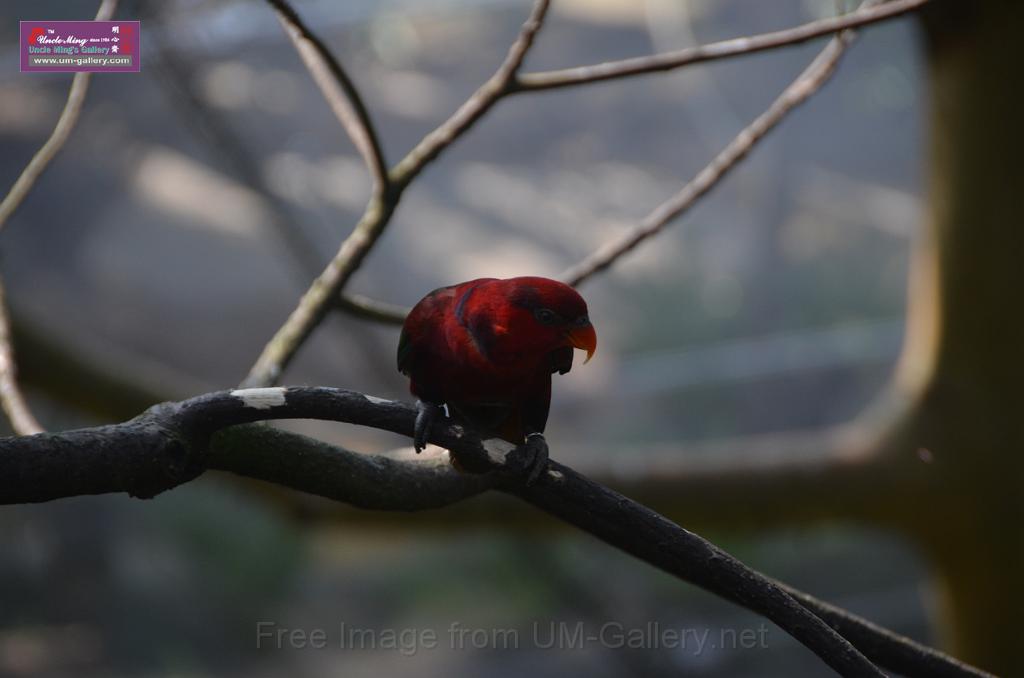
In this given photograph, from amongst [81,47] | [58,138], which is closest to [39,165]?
[58,138]

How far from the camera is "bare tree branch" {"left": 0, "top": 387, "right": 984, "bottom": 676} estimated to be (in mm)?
452

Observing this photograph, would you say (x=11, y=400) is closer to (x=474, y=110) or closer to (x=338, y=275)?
(x=338, y=275)

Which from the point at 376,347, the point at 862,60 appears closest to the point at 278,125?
the point at 376,347

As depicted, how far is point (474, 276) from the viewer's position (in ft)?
7.53

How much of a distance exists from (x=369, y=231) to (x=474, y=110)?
0.17m

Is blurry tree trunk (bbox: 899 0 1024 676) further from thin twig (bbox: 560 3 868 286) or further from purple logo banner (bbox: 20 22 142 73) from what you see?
purple logo banner (bbox: 20 22 142 73)

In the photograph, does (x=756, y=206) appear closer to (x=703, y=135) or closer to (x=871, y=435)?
→ (x=703, y=135)

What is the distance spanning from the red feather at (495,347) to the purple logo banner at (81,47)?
1.65ft

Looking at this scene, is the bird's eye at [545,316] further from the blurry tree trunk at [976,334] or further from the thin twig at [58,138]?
the blurry tree trunk at [976,334]

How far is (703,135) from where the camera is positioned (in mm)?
2398

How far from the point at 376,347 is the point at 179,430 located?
1313 mm

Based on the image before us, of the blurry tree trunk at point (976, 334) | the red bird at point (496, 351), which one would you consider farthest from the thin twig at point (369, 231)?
the blurry tree trunk at point (976, 334)

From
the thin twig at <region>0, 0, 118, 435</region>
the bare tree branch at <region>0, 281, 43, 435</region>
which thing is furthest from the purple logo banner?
the bare tree branch at <region>0, 281, 43, 435</region>

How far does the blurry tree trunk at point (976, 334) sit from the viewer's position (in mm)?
1354
